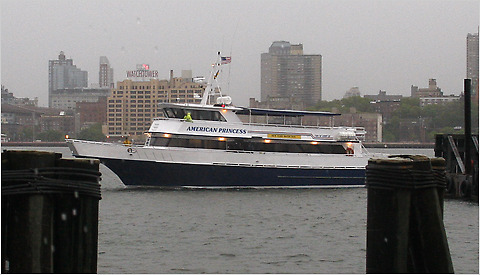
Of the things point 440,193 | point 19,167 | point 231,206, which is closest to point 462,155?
point 231,206

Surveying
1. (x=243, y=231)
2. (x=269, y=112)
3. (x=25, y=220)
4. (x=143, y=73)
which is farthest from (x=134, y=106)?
(x=25, y=220)

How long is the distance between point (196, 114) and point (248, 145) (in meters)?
2.51

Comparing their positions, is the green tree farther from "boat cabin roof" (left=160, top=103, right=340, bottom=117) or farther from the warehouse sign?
"boat cabin roof" (left=160, top=103, right=340, bottom=117)

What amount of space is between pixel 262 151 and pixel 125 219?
1022cm

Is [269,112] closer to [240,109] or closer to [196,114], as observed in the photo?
[240,109]

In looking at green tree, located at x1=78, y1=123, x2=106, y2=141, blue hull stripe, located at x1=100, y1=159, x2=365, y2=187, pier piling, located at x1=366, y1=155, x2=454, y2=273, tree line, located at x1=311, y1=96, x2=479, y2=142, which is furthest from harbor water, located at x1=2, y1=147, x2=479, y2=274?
tree line, located at x1=311, y1=96, x2=479, y2=142

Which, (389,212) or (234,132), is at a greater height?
(234,132)

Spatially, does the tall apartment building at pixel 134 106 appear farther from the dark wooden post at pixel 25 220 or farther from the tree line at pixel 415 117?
the dark wooden post at pixel 25 220

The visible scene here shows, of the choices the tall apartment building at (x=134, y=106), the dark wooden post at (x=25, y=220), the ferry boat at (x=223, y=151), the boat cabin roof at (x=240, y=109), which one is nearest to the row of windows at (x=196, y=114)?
the ferry boat at (x=223, y=151)

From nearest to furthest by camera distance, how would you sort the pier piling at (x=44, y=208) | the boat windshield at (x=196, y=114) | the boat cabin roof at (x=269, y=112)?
the pier piling at (x=44, y=208), the boat windshield at (x=196, y=114), the boat cabin roof at (x=269, y=112)

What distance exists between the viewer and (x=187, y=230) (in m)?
22.6

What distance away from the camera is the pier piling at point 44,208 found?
26.8ft

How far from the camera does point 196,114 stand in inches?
1323

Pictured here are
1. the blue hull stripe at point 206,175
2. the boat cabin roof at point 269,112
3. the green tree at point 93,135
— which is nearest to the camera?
the blue hull stripe at point 206,175
